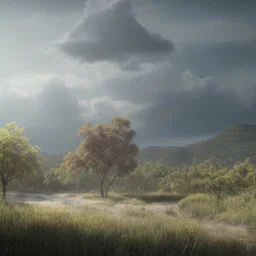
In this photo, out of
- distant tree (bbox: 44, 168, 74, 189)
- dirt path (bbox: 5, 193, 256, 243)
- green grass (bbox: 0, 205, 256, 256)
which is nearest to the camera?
green grass (bbox: 0, 205, 256, 256)

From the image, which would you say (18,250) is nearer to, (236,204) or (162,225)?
(162,225)

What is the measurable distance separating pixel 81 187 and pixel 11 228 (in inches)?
2171

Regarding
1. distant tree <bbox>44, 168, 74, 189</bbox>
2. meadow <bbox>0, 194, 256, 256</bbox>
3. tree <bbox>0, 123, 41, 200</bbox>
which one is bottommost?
distant tree <bbox>44, 168, 74, 189</bbox>

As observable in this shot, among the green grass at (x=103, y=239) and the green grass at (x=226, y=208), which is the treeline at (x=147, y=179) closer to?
the green grass at (x=226, y=208)

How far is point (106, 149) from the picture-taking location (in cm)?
3603

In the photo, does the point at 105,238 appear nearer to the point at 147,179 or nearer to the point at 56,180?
the point at 147,179

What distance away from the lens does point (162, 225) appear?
1059 cm

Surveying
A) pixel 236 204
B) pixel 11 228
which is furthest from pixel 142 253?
pixel 236 204

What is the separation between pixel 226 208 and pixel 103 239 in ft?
43.2

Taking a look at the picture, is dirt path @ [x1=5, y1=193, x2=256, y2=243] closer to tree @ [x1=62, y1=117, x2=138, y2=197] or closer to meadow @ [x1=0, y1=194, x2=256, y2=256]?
meadow @ [x1=0, y1=194, x2=256, y2=256]

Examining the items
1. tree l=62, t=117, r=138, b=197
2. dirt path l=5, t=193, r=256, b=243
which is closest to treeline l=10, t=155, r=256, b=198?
tree l=62, t=117, r=138, b=197

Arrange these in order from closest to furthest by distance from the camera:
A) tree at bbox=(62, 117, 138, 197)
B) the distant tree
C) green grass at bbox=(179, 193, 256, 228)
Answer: green grass at bbox=(179, 193, 256, 228), tree at bbox=(62, 117, 138, 197), the distant tree

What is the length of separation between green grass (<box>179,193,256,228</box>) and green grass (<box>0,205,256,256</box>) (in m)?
7.42

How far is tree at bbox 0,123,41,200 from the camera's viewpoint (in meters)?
23.9
